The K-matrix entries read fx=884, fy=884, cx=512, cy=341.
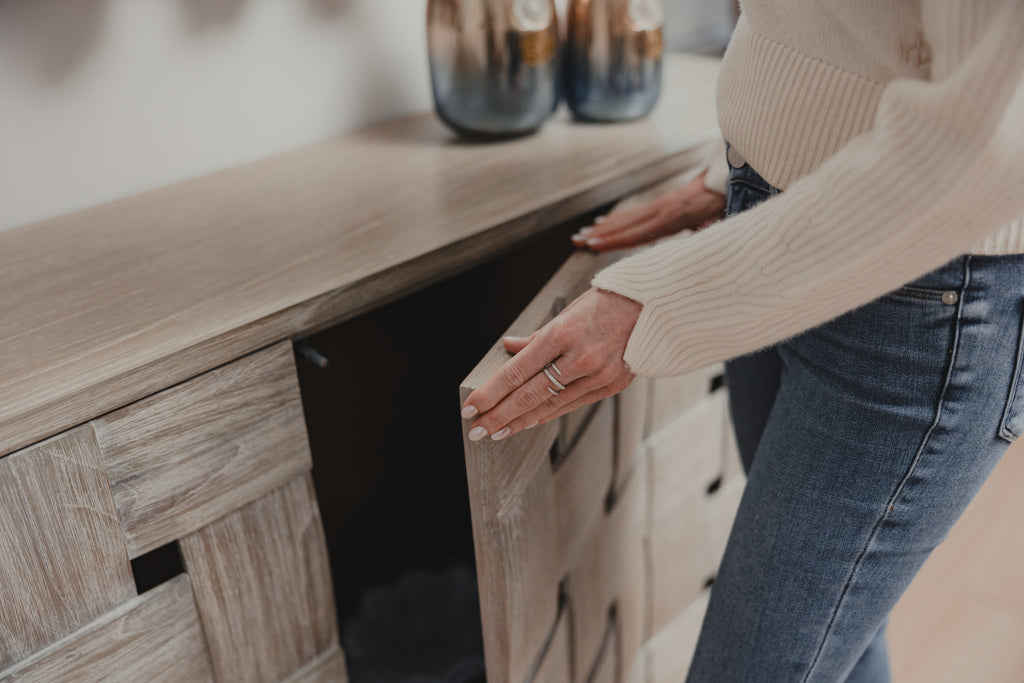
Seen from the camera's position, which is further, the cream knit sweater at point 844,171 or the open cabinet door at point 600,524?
the open cabinet door at point 600,524

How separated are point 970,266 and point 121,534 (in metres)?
0.61

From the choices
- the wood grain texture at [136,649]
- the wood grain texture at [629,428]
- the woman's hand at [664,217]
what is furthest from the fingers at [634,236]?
the wood grain texture at [136,649]

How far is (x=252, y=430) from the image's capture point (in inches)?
27.0

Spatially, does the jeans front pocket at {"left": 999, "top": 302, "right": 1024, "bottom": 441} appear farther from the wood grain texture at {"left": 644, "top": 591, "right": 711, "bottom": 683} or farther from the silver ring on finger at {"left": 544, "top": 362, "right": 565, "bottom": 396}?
the wood grain texture at {"left": 644, "top": 591, "right": 711, "bottom": 683}

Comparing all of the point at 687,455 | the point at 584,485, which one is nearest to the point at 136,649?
the point at 584,485

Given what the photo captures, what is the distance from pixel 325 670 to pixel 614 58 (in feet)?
2.48

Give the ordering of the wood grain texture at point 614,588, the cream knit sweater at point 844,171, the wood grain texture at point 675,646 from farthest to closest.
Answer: the wood grain texture at point 675,646 → the wood grain texture at point 614,588 → the cream knit sweater at point 844,171

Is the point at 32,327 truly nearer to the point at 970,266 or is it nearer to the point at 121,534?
the point at 121,534

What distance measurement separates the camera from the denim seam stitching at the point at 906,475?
0.59m

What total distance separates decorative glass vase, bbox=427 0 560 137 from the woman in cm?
34

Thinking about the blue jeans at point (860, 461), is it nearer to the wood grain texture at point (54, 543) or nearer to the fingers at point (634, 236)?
the fingers at point (634, 236)

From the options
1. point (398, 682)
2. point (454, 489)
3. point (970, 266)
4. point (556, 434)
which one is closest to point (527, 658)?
point (556, 434)

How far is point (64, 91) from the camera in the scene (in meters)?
0.90

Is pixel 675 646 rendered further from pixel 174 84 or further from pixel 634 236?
pixel 174 84
